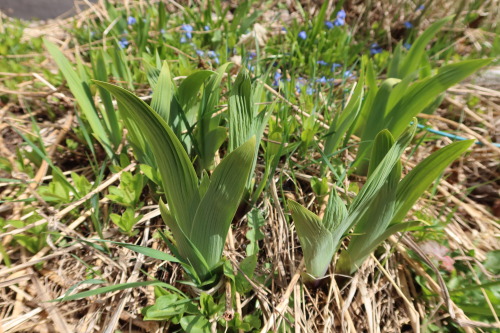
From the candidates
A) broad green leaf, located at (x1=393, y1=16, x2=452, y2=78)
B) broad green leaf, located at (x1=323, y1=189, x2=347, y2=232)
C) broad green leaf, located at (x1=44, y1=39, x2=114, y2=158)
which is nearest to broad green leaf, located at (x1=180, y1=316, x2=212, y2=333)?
broad green leaf, located at (x1=323, y1=189, x2=347, y2=232)

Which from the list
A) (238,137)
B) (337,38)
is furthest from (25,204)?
(337,38)

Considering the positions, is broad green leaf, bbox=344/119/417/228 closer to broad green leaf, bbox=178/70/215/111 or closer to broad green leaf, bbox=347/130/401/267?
broad green leaf, bbox=347/130/401/267

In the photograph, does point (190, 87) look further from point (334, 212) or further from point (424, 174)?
point (424, 174)

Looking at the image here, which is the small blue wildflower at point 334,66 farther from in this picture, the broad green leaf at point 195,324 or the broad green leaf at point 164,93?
the broad green leaf at point 195,324

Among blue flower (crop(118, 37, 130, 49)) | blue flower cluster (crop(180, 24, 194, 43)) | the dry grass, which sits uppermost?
blue flower cluster (crop(180, 24, 194, 43))

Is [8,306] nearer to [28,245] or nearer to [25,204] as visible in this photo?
[28,245]

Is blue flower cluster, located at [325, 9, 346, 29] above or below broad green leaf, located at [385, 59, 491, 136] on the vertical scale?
above

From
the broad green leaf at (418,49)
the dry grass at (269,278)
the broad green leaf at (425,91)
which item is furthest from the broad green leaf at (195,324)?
the broad green leaf at (418,49)
